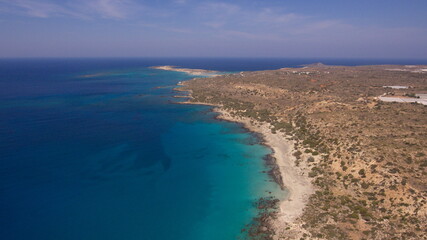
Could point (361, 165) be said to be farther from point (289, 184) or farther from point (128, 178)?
point (128, 178)

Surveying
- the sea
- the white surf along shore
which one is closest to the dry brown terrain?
the white surf along shore

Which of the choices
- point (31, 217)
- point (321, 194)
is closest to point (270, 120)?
point (321, 194)

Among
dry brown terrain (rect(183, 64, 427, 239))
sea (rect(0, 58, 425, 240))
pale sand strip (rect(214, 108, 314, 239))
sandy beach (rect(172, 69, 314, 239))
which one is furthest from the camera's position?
sea (rect(0, 58, 425, 240))

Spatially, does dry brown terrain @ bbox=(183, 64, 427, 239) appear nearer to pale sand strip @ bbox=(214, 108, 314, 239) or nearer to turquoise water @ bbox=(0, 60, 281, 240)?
pale sand strip @ bbox=(214, 108, 314, 239)

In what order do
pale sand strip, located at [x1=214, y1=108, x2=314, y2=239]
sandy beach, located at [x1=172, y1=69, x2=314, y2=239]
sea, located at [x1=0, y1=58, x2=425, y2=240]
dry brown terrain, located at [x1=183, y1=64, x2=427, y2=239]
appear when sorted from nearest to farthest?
dry brown terrain, located at [x1=183, y1=64, x2=427, y2=239] → sandy beach, located at [x1=172, y1=69, x2=314, y2=239] → pale sand strip, located at [x1=214, y1=108, x2=314, y2=239] → sea, located at [x1=0, y1=58, x2=425, y2=240]

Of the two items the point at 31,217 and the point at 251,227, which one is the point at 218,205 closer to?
the point at 251,227

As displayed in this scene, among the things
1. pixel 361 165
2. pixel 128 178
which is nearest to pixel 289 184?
pixel 361 165
